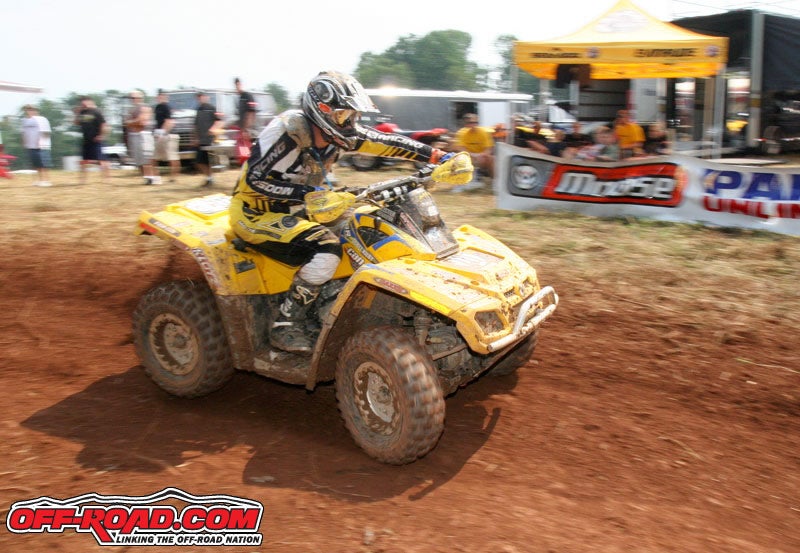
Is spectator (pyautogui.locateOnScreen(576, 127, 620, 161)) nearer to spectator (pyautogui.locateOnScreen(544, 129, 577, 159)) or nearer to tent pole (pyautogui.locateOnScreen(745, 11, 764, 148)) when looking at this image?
spectator (pyautogui.locateOnScreen(544, 129, 577, 159))

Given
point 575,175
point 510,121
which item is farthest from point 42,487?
point 510,121

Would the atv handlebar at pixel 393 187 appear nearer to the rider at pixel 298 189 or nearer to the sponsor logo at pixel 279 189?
the rider at pixel 298 189

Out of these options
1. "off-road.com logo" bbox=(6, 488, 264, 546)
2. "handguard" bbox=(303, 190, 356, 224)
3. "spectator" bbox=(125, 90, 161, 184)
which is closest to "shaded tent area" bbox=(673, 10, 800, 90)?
"spectator" bbox=(125, 90, 161, 184)

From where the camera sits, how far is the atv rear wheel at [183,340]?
4.96 metres

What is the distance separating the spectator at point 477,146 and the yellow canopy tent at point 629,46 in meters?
1.61

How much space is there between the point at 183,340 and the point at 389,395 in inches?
70.9

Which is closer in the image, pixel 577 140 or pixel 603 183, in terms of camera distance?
pixel 603 183

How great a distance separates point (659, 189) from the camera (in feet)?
33.1

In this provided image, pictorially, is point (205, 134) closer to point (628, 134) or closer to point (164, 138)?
point (164, 138)

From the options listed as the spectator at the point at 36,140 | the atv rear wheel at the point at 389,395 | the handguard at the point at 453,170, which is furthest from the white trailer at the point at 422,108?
the atv rear wheel at the point at 389,395

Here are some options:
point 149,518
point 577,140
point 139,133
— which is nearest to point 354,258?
point 149,518

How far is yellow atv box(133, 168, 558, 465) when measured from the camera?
399 cm

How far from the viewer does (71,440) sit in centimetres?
462

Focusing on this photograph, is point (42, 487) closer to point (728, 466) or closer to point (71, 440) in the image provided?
point (71, 440)
